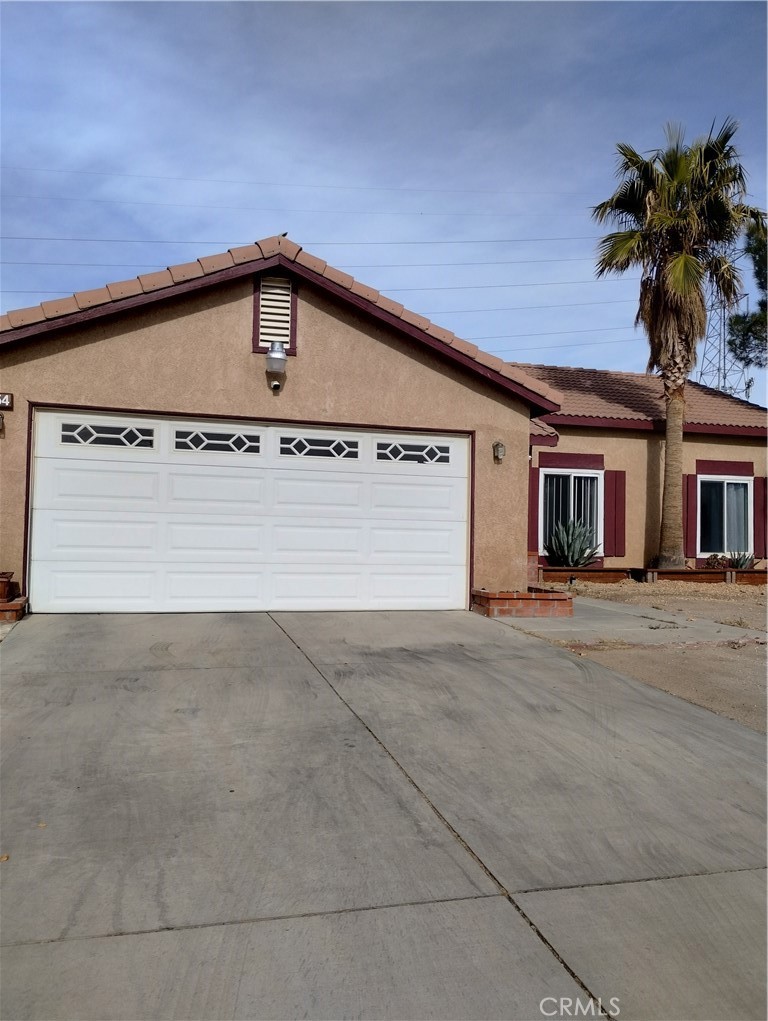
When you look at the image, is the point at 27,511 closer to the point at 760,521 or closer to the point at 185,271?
the point at 185,271

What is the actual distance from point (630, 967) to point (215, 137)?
16583 mm

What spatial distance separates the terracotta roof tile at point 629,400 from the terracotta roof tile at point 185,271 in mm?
8177

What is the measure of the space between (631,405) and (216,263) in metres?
10.7

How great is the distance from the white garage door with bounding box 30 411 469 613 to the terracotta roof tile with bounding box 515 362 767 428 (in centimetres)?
618

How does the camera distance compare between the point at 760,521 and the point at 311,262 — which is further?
the point at 760,521

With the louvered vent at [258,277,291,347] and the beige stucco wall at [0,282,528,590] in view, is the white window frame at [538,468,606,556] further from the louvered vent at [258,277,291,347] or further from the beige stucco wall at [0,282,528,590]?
the louvered vent at [258,277,291,347]

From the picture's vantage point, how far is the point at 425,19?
11898mm

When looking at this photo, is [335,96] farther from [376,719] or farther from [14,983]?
[14,983]

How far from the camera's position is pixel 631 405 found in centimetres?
1723

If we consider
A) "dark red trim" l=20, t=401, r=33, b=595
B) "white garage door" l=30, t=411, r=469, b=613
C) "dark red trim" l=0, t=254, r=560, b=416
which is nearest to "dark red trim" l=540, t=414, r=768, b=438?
"dark red trim" l=0, t=254, r=560, b=416

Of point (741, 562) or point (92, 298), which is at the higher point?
point (92, 298)

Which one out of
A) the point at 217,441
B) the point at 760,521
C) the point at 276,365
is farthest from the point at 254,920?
the point at 760,521

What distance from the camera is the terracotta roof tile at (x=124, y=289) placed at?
8938 millimetres

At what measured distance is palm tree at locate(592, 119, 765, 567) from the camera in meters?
15.2
